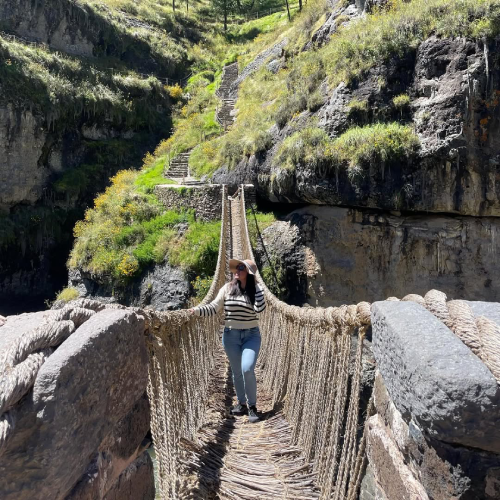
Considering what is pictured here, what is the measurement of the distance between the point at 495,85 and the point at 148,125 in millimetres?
15872

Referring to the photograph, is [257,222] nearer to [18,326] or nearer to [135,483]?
[135,483]

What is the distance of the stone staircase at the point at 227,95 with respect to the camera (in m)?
17.7

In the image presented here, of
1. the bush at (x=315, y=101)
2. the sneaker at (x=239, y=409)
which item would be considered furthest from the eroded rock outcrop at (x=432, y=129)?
the sneaker at (x=239, y=409)

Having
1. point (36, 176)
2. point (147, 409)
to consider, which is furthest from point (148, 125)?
Result: point (147, 409)

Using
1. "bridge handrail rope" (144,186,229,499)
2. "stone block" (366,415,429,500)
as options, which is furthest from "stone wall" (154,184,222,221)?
"stone block" (366,415,429,500)

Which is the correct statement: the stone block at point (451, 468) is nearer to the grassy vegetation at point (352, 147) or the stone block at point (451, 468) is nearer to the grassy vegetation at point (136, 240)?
the grassy vegetation at point (352, 147)

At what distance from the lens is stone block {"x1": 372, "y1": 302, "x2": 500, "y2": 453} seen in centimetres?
85

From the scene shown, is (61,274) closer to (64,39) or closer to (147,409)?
(64,39)

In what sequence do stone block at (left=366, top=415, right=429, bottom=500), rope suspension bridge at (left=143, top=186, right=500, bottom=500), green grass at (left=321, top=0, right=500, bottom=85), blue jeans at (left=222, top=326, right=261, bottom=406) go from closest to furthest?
1. stone block at (left=366, top=415, right=429, bottom=500)
2. rope suspension bridge at (left=143, top=186, right=500, bottom=500)
3. blue jeans at (left=222, top=326, right=261, bottom=406)
4. green grass at (left=321, top=0, right=500, bottom=85)

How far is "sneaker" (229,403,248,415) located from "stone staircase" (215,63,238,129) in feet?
50.1

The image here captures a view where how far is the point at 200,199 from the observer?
1198 cm

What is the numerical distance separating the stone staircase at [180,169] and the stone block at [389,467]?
13.1 metres

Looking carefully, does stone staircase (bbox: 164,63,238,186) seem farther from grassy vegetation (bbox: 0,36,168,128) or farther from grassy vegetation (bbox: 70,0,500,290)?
grassy vegetation (bbox: 0,36,168,128)

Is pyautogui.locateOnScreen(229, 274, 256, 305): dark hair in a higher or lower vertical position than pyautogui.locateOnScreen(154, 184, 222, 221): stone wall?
lower
